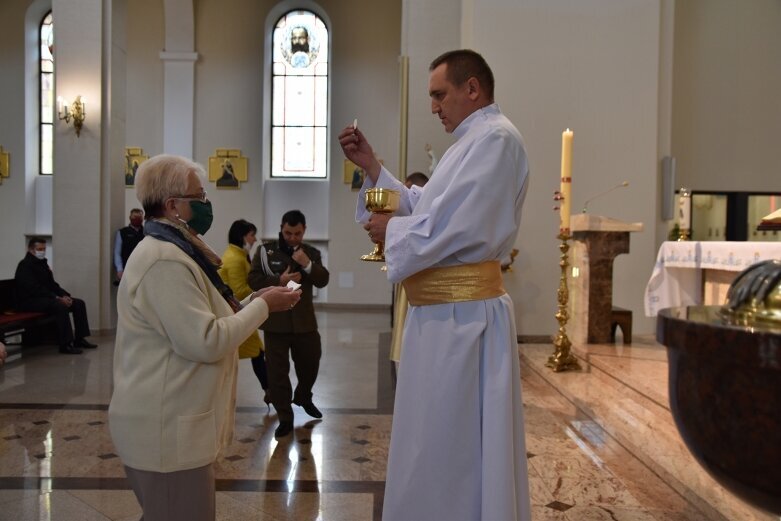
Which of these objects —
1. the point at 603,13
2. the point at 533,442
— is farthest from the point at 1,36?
the point at 533,442

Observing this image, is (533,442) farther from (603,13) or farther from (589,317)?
(603,13)

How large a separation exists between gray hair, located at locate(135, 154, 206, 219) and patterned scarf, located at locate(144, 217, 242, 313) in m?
0.05

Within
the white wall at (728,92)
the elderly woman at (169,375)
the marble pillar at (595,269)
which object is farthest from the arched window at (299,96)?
the elderly woman at (169,375)

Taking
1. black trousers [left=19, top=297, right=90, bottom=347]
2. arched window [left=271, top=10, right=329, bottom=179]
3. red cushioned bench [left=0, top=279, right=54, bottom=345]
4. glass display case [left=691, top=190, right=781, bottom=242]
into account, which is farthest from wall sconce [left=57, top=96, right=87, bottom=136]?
glass display case [left=691, top=190, right=781, bottom=242]

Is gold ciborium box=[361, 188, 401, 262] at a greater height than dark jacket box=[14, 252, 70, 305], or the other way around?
gold ciborium box=[361, 188, 401, 262]

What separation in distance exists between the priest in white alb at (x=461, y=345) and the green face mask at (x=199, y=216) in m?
0.52

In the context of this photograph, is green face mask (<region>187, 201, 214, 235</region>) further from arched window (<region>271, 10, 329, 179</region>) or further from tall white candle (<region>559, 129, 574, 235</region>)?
arched window (<region>271, 10, 329, 179</region>)

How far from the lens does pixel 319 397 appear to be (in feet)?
19.8

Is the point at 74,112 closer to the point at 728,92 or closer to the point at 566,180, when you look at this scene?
the point at 566,180

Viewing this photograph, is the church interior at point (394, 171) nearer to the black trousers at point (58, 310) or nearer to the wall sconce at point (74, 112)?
the wall sconce at point (74, 112)

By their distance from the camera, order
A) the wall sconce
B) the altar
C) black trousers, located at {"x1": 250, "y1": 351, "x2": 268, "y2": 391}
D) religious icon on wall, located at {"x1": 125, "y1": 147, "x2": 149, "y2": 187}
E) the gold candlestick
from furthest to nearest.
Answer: religious icon on wall, located at {"x1": 125, "y1": 147, "x2": 149, "y2": 187}, the wall sconce, the gold candlestick, black trousers, located at {"x1": 250, "y1": 351, "x2": 268, "y2": 391}, the altar

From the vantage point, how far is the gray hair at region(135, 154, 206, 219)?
216 centimetres

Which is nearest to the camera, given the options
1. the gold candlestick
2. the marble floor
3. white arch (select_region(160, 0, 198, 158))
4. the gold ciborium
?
the gold ciborium

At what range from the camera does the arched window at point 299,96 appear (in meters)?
14.9
